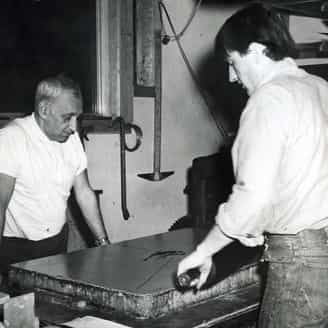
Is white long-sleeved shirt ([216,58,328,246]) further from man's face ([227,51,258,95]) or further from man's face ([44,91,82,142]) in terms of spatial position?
man's face ([44,91,82,142])

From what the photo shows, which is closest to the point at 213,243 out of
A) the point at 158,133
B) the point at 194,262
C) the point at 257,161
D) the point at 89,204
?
the point at 194,262

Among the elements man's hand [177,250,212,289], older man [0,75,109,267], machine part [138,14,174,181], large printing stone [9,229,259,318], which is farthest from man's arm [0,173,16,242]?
machine part [138,14,174,181]

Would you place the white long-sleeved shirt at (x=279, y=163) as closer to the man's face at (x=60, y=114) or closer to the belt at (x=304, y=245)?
the belt at (x=304, y=245)

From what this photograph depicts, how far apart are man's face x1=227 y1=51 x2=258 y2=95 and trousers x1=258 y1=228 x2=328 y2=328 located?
0.42m

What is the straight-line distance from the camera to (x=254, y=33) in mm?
1520

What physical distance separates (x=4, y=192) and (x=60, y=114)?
0.40 meters

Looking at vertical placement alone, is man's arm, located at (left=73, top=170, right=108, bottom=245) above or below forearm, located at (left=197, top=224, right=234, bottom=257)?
below

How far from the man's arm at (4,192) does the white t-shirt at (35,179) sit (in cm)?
3

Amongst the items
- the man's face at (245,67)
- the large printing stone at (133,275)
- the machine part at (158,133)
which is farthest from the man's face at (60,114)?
the machine part at (158,133)

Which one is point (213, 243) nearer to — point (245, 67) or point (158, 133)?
point (245, 67)

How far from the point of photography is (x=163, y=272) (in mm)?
1930

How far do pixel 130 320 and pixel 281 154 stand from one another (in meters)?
0.67

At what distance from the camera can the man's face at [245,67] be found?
5.07 ft

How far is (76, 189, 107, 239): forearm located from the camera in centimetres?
267
